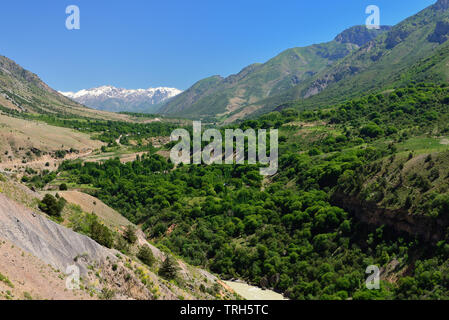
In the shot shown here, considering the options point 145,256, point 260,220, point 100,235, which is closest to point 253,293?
point 260,220

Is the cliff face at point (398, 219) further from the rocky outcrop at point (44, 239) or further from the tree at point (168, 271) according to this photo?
the rocky outcrop at point (44, 239)

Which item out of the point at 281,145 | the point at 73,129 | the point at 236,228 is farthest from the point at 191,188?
the point at 73,129

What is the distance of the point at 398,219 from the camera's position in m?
41.5

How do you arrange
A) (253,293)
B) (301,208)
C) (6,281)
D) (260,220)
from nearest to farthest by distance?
(6,281) → (253,293) → (301,208) → (260,220)

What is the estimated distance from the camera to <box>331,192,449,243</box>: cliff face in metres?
36.5

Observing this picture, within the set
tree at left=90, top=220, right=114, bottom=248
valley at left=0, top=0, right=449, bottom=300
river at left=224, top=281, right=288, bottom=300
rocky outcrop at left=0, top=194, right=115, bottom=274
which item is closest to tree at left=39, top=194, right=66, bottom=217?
valley at left=0, top=0, right=449, bottom=300

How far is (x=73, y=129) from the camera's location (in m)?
168

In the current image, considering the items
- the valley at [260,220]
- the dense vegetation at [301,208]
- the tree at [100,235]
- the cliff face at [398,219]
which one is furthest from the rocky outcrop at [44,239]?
the cliff face at [398,219]

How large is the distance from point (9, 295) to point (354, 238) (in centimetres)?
4025

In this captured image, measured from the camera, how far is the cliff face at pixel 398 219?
36.5m

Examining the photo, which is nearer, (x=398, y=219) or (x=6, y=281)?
(x=6, y=281)

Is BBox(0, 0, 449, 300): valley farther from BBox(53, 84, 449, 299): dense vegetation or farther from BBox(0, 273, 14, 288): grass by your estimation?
BBox(53, 84, 449, 299): dense vegetation

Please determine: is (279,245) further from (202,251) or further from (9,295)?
(9,295)

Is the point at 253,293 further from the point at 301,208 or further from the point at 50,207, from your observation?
the point at 50,207
